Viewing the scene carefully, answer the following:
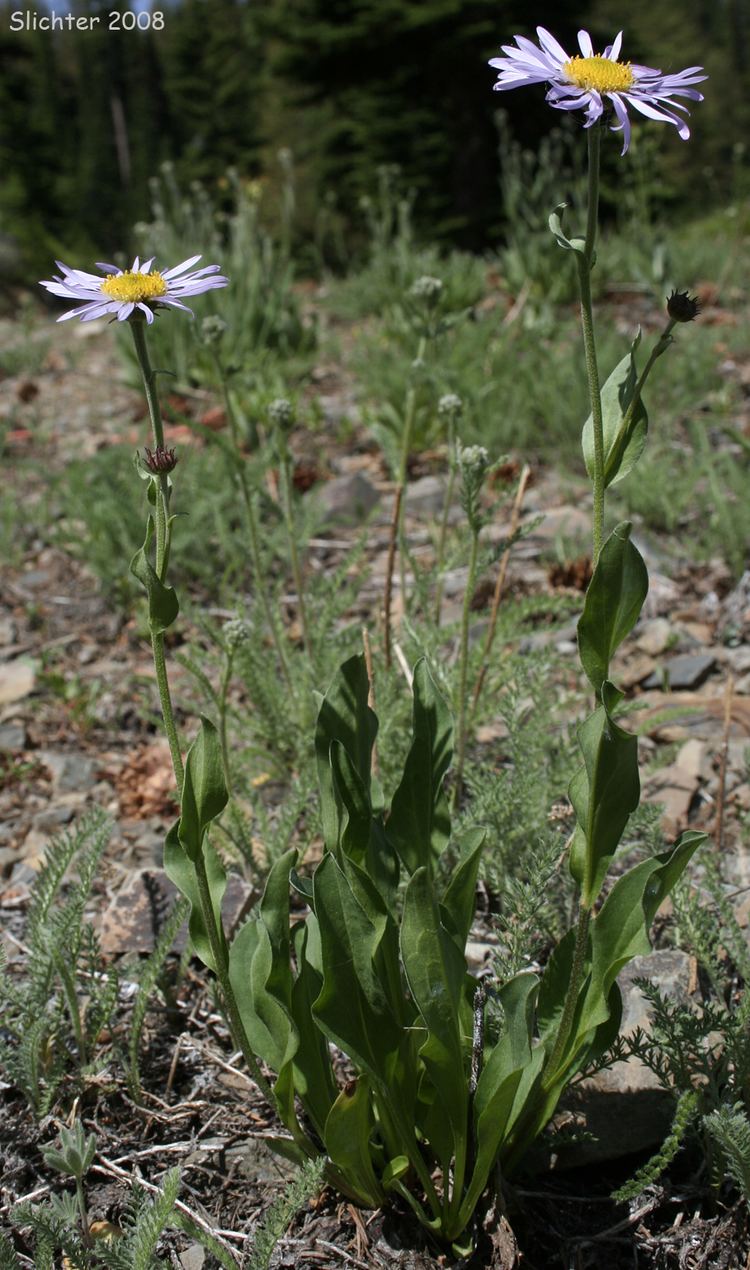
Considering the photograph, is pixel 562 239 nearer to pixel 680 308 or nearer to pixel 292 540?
pixel 680 308

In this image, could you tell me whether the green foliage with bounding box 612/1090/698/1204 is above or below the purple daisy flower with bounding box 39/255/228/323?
below

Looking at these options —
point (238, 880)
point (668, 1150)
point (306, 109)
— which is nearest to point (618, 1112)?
point (668, 1150)

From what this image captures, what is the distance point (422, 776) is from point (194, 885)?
12.5 inches

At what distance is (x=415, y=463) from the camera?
4105mm

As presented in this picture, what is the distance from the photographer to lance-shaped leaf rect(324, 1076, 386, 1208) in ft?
3.87

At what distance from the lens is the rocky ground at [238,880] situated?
1340 mm

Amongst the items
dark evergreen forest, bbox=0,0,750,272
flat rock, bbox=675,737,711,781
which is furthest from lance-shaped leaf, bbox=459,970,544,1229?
dark evergreen forest, bbox=0,0,750,272

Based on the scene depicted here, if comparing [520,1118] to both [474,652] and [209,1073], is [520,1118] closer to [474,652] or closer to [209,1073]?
[209,1073]

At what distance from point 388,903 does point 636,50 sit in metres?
12.4

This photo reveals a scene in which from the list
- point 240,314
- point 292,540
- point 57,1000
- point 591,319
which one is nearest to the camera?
point 591,319

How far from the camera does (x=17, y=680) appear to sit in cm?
288

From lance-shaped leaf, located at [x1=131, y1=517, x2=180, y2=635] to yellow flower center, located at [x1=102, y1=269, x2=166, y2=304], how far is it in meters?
0.27

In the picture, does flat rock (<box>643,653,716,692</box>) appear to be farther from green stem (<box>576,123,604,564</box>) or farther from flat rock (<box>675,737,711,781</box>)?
green stem (<box>576,123,604,564</box>)

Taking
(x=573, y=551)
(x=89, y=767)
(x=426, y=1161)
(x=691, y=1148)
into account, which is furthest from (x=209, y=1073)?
(x=573, y=551)
